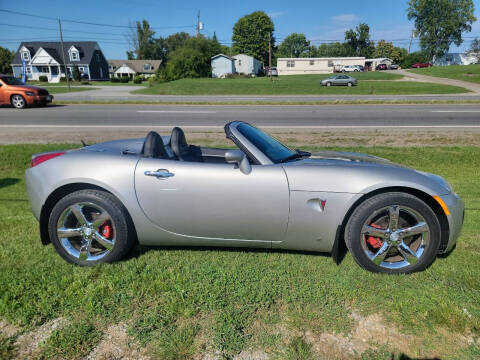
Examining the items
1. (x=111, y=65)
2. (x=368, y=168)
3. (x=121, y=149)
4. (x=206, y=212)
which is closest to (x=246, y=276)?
(x=206, y=212)

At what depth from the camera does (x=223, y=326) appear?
7.69 feet

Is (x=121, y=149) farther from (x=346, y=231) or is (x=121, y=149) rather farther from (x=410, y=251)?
(x=410, y=251)

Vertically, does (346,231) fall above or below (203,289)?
above

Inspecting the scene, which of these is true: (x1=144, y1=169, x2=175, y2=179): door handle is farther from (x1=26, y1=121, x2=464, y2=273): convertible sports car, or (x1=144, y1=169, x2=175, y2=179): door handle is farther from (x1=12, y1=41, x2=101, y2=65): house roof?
(x1=12, y1=41, x2=101, y2=65): house roof

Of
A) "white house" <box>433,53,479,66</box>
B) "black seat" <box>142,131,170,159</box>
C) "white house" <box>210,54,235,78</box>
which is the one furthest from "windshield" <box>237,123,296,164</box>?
"white house" <box>433,53,479,66</box>

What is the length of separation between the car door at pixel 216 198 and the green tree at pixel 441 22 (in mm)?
101383

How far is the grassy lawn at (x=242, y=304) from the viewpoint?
2.19m

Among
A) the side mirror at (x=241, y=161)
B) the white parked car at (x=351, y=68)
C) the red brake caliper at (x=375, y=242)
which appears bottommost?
the red brake caliper at (x=375, y=242)

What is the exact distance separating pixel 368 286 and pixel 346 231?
46cm

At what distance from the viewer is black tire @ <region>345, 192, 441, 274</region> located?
2.86 metres

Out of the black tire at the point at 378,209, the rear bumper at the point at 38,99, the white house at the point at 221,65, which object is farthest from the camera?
the white house at the point at 221,65

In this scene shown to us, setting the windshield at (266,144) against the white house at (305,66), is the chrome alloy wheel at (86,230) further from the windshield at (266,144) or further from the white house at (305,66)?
the white house at (305,66)

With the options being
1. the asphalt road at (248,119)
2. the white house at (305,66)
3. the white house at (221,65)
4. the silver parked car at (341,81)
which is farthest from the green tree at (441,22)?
A: the asphalt road at (248,119)

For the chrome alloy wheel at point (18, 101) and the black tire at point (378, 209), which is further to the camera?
the chrome alloy wheel at point (18, 101)
